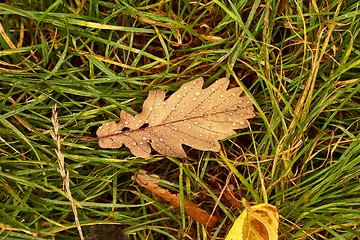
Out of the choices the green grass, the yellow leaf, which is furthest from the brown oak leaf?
the yellow leaf

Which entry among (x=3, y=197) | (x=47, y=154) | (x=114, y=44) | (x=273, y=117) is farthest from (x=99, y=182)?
(x=273, y=117)

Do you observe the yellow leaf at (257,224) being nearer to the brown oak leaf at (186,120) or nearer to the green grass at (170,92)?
the green grass at (170,92)

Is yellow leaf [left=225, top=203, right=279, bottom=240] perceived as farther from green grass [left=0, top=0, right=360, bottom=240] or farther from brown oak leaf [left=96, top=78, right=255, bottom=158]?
brown oak leaf [left=96, top=78, right=255, bottom=158]

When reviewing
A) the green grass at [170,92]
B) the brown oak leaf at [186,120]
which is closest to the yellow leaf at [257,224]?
the green grass at [170,92]

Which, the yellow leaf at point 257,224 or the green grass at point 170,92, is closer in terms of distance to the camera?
the yellow leaf at point 257,224

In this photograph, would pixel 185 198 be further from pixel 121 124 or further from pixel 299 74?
pixel 299 74

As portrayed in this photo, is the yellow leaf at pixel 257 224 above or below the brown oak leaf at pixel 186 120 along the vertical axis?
below
